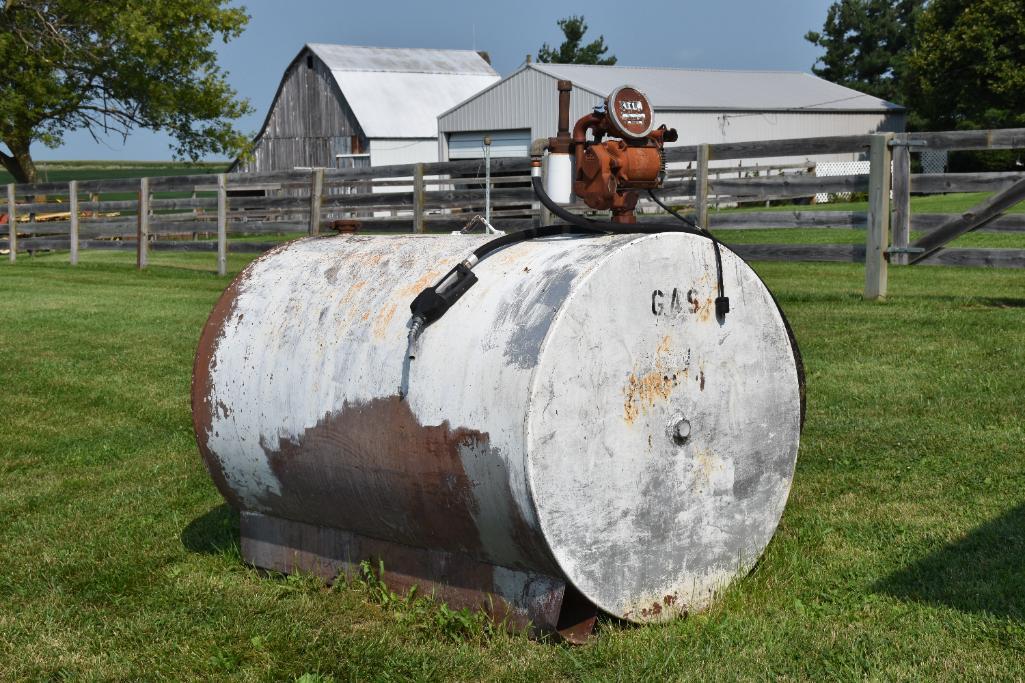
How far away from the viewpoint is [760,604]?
13.8ft

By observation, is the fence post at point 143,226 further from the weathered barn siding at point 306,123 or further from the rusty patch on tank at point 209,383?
the weathered barn siding at point 306,123

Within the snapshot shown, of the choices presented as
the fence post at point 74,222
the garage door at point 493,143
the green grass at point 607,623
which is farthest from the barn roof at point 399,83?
the green grass at point 607,623

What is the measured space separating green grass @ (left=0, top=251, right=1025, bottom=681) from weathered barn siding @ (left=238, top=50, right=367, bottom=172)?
39778 millimetres

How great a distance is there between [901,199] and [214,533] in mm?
8080

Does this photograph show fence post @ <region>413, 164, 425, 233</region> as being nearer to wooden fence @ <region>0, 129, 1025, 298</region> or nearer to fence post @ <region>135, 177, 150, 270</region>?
wooden fence @ <region>0, 129, 1025, 298</region>

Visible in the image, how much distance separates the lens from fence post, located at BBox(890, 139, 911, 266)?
450 inches

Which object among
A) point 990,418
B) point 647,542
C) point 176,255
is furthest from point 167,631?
point 176,255

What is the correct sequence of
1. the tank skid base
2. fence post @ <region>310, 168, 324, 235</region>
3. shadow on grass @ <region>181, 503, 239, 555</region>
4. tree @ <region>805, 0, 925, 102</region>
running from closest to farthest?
the tank skid base < shadow on grass @ <region>181, 503, 239, 555</region> < fence post @ <region>310, 168, 324, 235</region> < tree @ <region>805, 0, 925, 102</region>

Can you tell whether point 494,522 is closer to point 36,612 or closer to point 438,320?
point 438,320

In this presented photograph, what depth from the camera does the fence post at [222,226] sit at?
1839cm

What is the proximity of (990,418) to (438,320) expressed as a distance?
3998mm

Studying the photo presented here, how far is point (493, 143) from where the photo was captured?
42.0 meters

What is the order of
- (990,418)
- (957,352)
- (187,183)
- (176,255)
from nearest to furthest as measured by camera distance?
(990,418) < (957,352) < (187,183) < (176,255)

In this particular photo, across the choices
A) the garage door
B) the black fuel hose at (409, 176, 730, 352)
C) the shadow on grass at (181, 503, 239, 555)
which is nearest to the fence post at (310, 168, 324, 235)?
the shadow on grass at (181, 503, 239, 555)
